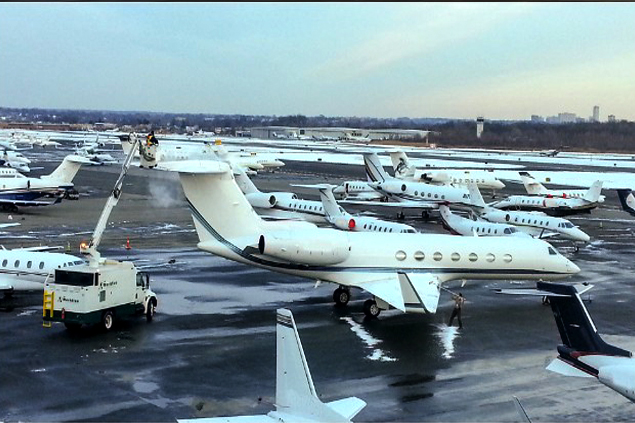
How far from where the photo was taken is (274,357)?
68.4ft

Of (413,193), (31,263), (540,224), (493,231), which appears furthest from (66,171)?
(540,224)

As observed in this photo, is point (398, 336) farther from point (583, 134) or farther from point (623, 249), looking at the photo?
point (583, 134)

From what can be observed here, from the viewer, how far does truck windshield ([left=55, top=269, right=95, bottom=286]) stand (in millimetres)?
22438

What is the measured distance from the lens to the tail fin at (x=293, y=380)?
11.2 m

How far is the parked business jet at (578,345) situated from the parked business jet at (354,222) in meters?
21.2

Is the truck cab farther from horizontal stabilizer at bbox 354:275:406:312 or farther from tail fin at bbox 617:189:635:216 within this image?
tail fin at bbox 617:189:635:216

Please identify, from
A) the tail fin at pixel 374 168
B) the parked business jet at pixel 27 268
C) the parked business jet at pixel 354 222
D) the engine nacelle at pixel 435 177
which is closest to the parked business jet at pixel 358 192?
the tail fin at pixel 374 168

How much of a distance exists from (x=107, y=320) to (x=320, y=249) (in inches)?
284

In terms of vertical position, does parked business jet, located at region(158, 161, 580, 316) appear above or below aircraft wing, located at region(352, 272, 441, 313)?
above

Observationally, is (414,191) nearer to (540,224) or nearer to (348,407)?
(540,224)

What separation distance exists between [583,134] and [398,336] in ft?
618

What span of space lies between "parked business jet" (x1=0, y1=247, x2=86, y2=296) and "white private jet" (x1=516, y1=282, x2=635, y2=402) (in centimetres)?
1634

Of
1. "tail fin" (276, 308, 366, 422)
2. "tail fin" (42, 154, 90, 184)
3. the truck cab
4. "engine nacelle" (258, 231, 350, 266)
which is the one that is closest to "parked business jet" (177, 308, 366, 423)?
"tail fin" (276, 308, 366, 422)

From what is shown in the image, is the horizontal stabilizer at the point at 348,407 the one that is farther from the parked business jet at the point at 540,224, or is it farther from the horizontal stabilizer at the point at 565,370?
the parked business jet at the point at 540,224
